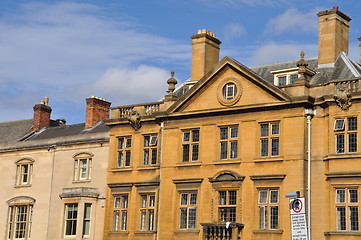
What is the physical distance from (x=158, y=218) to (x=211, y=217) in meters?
3.58

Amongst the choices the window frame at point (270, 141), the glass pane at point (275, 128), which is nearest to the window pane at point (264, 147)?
the window frame at point (270, 141)

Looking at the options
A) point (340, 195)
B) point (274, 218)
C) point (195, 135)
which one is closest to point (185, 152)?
point (195, 135)

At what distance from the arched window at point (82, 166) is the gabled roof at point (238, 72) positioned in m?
7.44

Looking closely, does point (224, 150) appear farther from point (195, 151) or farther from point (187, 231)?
point (187, 231)

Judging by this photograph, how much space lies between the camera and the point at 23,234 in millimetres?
47125

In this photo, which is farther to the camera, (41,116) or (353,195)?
(41,116)

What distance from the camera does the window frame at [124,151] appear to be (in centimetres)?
4322

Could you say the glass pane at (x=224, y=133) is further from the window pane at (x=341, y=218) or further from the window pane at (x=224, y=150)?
the window pane at (x=341, y=218)

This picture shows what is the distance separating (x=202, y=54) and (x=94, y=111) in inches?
358

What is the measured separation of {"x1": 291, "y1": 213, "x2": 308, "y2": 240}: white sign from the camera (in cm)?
2366

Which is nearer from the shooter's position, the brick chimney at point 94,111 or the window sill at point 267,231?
the window sill at point 267,231

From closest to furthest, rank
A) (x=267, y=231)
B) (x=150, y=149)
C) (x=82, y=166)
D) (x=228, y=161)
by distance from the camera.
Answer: (x=267, y=231) < (x=228, y=161) < (x=150, y=149) < (x=82, y=166)

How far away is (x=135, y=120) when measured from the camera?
42.7m

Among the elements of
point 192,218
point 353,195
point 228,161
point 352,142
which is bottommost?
point 192,218
